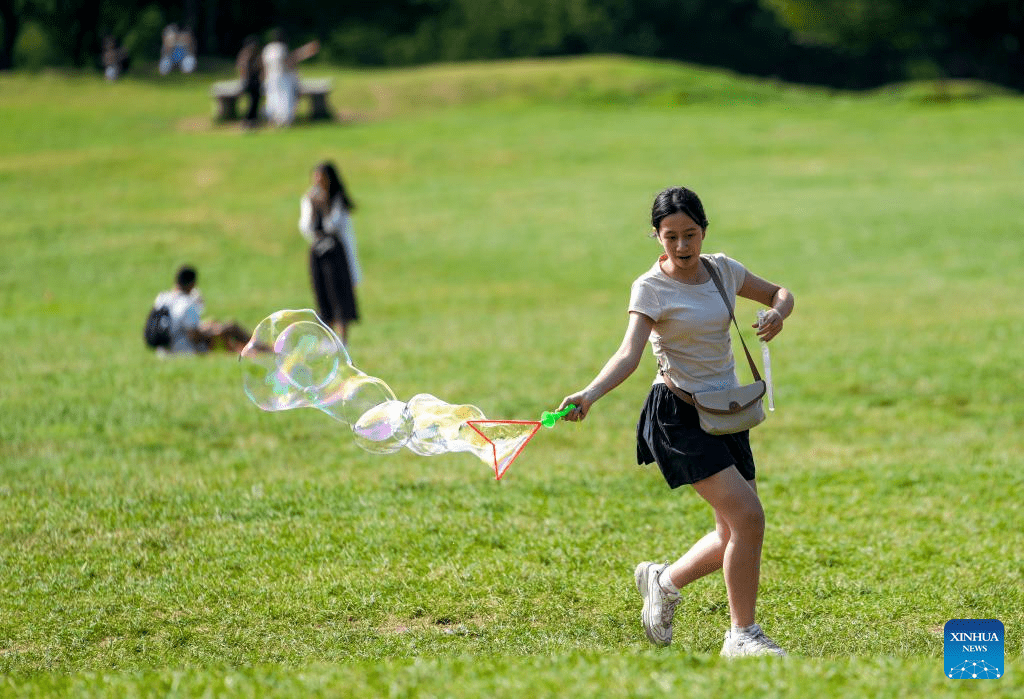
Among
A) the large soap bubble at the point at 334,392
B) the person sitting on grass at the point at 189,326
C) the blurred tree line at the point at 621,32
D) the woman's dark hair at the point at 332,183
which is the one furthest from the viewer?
the blurred tree line at the point at 621,32

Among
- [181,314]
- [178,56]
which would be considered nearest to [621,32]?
[178,56]

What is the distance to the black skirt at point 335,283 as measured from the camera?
1508 centimetres

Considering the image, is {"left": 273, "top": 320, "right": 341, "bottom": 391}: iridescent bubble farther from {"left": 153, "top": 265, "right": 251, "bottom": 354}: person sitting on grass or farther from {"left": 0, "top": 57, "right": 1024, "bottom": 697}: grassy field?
{"left": 153, "top": 265, "right": 251, "bottom": 354}: person sitting on grass

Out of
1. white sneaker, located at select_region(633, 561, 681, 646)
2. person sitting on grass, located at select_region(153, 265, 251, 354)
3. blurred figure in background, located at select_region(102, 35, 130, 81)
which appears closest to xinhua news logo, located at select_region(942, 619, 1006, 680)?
white sneaker, located at select_region(633, 561, 681, 646)

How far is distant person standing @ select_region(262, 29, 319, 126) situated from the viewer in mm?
36156

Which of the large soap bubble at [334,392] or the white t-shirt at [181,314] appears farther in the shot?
the white t-shirt at [181,314]

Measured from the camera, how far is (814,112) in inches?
1587

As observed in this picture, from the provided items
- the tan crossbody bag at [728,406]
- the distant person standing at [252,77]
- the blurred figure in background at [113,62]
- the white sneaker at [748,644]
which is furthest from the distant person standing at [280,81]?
the white sneaker at [748,644]

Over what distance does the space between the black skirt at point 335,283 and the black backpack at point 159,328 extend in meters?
1.68

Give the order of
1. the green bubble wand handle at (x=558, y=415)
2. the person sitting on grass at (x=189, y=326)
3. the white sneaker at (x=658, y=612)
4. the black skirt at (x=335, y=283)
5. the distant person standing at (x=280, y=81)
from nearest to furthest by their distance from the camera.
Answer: the green bubble wand handle at (x=558, y=415)
the white sneaker at (x=658, y=612)
the person sitting on grass at (x=189, y=326)
the black skirt at (x=335, y=283)
the distant person standing at (x=280, y=81)

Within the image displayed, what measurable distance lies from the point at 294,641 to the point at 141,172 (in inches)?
1078

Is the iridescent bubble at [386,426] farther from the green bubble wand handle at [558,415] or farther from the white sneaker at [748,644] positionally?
the white sneaker at [748,644]

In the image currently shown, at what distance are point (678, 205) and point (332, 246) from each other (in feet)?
31.9

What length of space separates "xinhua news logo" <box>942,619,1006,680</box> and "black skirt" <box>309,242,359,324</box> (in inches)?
405
